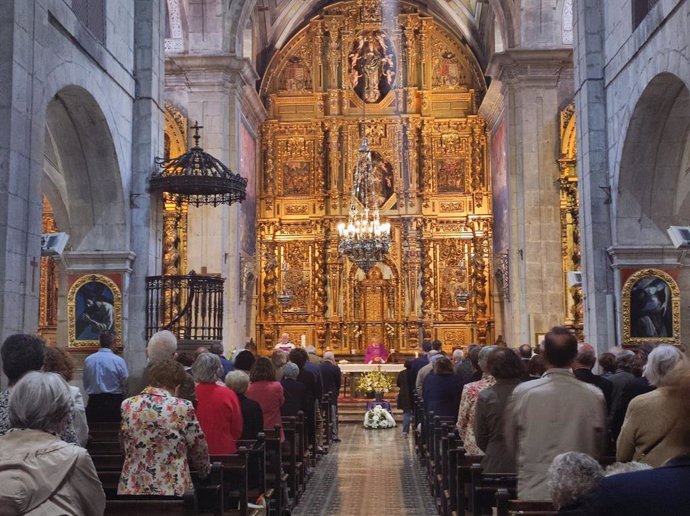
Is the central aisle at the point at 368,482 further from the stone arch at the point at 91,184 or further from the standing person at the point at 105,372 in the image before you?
the stone arch at the point at 91,184

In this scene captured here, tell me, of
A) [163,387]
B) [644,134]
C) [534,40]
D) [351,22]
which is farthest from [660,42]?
[351,22]

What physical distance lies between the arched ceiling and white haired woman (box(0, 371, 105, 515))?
24.6 m

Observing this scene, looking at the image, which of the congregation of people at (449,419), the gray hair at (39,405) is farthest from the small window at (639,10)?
the gray hair at (39,405)

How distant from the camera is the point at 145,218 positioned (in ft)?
46.7

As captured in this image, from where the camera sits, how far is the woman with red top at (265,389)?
909 cm

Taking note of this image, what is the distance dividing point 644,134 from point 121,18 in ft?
25.6

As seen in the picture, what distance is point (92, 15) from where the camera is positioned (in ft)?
43.1

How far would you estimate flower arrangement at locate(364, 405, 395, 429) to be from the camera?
60.4 ft

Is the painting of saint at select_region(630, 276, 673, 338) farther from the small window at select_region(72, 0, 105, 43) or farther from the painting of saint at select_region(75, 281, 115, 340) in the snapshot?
the small window at select_region(72, 0, 105, 43)

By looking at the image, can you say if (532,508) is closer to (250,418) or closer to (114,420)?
(250,418)

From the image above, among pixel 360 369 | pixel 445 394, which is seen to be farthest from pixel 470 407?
pixel 360 369

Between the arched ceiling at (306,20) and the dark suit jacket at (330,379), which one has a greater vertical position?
the arched ceiling at (306,20)

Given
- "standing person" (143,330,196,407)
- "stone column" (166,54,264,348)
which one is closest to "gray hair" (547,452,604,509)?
"standing person" (143,330,196,407)

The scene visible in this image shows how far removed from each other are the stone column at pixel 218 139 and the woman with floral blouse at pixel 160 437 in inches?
628
